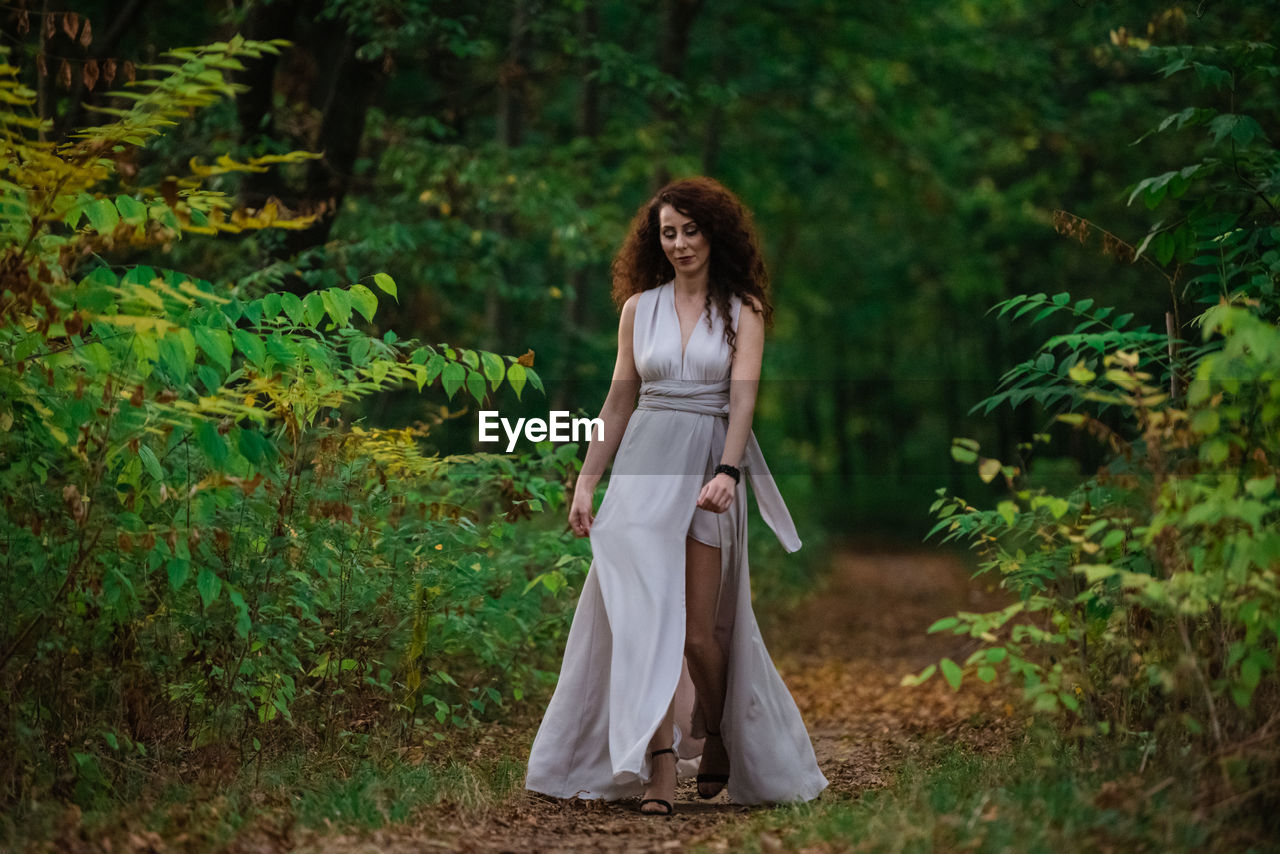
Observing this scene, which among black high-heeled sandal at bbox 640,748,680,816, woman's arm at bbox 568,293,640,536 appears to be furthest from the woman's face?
black high-heeled sandal at bbox 640,748,680,816

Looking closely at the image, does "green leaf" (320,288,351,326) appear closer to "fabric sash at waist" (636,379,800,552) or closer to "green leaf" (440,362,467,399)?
"green leaf" (440,362,467,399)

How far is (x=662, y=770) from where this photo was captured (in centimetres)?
488

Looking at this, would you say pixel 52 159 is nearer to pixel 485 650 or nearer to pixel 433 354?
pixel 433 354

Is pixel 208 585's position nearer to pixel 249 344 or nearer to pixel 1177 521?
pixel 249 344

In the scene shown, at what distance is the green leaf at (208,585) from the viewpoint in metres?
4.19

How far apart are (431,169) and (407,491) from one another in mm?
6375

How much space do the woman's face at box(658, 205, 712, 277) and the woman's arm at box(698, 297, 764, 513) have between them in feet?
0.88

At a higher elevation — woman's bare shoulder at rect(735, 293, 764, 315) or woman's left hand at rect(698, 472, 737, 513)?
woman's bare shoulder at rect(735, 293, 764, 315)

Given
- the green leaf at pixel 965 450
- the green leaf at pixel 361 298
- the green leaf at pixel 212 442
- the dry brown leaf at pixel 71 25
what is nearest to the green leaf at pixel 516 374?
the green leaf at pixel 361 298

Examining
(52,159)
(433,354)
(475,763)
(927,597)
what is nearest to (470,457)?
(433,354)

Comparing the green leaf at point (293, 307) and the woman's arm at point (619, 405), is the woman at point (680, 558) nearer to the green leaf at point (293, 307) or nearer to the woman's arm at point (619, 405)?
the woman's arm at point (619, 405)

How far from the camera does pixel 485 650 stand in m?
6.14

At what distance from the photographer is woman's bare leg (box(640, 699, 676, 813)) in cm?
485

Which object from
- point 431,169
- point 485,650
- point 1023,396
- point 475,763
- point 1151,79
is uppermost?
point 1151,79
